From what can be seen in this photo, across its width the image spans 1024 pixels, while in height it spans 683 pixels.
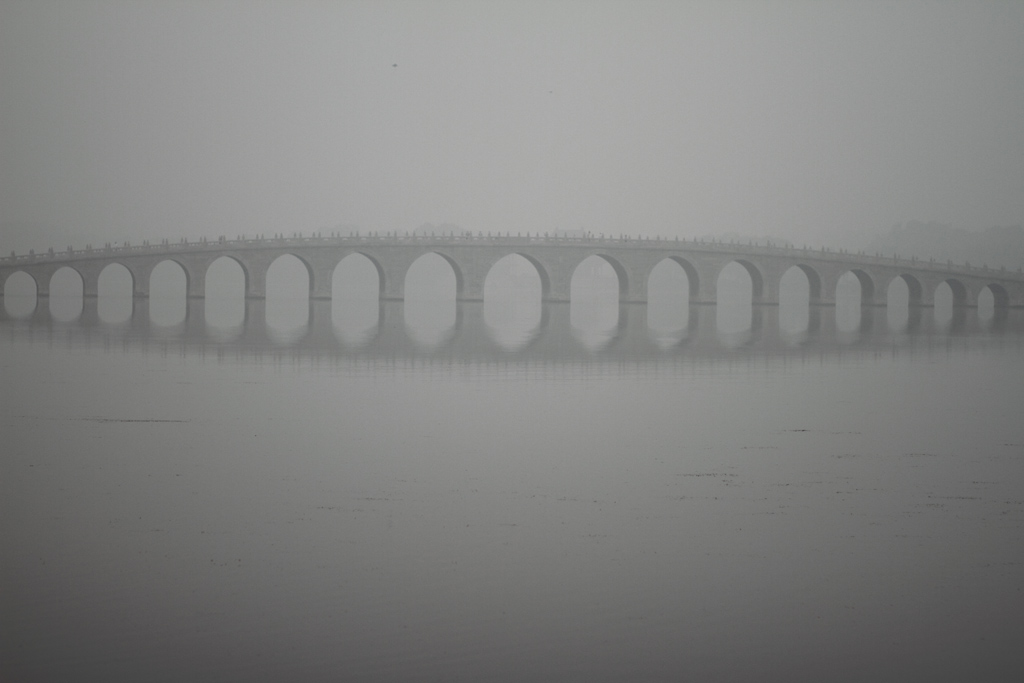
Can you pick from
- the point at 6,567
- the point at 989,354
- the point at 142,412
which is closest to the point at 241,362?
the point at 142,412

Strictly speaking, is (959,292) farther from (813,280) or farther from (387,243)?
(387,243)

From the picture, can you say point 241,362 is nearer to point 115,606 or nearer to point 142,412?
point 142,412

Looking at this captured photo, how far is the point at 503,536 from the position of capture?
18.4 feet

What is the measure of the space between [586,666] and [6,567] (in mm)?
3003

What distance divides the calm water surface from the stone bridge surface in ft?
98.3

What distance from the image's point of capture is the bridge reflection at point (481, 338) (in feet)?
58.2

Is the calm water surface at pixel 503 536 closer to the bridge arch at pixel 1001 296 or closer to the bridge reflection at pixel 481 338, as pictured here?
the bridge reflection at pixel 481 338

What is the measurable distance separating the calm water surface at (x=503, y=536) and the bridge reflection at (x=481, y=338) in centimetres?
598

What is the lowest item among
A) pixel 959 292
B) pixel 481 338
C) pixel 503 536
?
pixel 503 536

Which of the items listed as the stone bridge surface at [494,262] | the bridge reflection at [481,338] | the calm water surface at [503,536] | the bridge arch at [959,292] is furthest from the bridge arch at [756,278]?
the calm water surface at [503,536]

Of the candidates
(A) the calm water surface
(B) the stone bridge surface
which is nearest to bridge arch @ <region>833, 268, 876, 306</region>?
(B) the stone bridge surface

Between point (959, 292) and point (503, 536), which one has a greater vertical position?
point (959, 292)

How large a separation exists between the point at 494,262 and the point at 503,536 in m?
38.7

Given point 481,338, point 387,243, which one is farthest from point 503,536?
point 387,243
